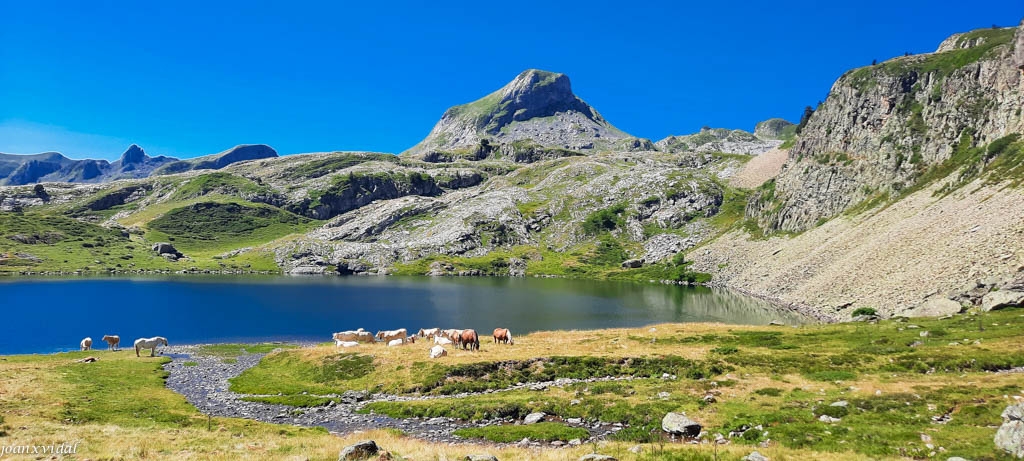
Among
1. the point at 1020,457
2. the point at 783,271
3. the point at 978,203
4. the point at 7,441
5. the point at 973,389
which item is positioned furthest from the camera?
the point at 783,271

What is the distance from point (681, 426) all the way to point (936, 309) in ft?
186

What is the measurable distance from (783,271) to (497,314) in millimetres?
82116

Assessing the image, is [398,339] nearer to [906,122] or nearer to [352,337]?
[352,337]

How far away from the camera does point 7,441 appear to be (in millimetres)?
21859

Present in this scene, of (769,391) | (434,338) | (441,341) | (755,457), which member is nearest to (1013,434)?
(755,457)

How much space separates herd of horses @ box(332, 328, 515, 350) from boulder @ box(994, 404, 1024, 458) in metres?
40.5

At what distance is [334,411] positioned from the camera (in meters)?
35.4

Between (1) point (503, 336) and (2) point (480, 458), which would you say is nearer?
(2) point (480, 458)

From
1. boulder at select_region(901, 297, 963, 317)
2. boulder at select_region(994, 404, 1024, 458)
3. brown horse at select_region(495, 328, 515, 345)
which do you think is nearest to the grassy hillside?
boulder at select_region(994, 404, 1024, 458)

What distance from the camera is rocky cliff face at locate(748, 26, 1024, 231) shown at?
128 m

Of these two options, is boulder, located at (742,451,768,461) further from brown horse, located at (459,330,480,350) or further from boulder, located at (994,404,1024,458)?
brown horse, located at (459,330,480,350)

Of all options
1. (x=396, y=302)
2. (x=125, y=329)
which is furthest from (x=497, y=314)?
(x=125, y=329)

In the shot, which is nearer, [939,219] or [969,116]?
[939,219]

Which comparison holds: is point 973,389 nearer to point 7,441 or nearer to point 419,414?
point 419,414
